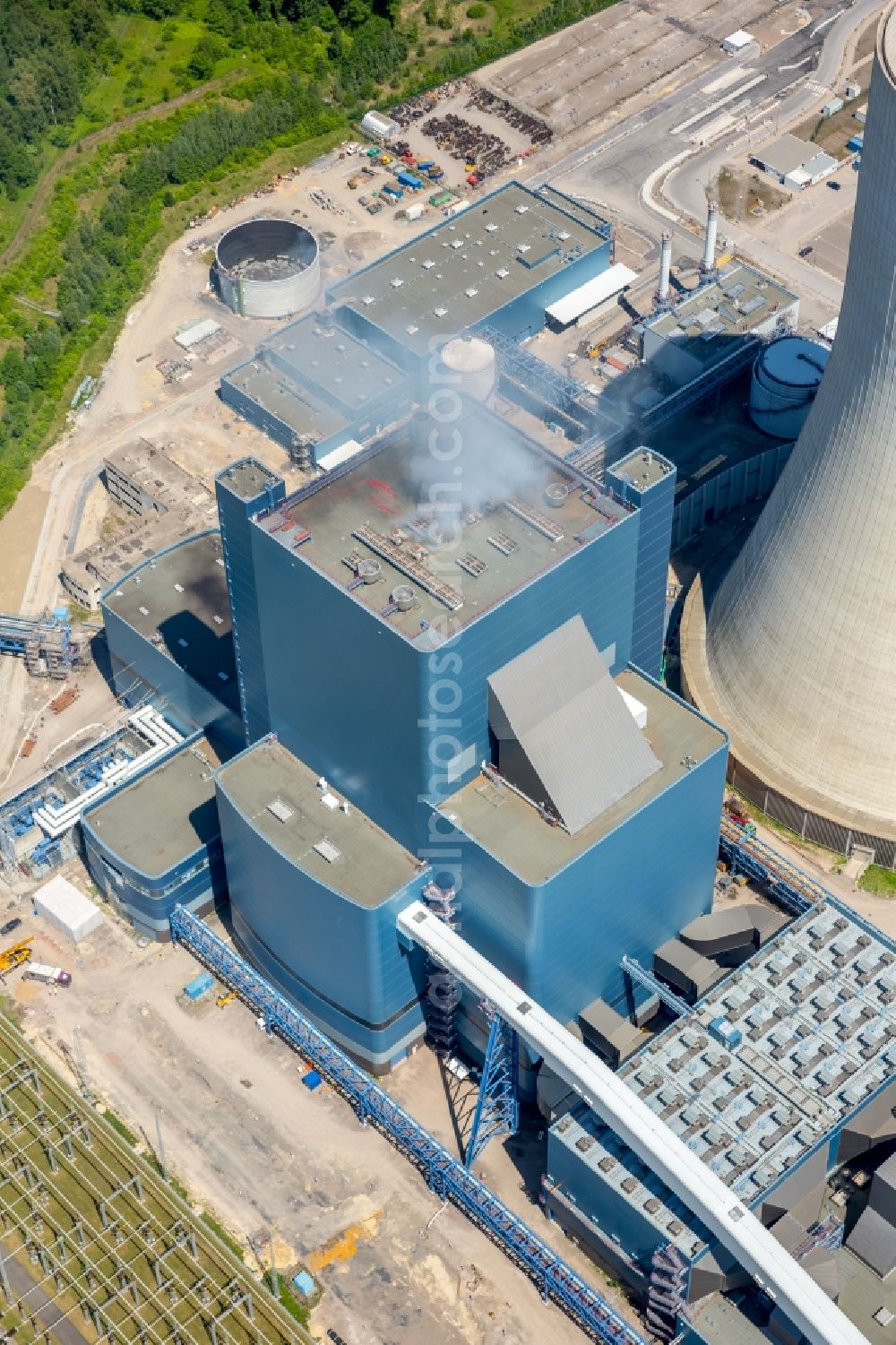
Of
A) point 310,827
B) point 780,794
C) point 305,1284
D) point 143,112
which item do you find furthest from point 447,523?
point 143,112

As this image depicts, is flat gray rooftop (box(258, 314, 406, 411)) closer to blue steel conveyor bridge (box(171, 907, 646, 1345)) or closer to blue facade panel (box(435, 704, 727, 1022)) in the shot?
blue steel conveyor bridge (box(171, 907, 646, 1345))

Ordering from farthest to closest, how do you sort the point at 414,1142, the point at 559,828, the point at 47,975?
the point at 47,975
the point at 414,1142
the point at 559,828

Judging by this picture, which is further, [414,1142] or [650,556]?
[414,1142]

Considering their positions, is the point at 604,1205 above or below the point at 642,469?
below

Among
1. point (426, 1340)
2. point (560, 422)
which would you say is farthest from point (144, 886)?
point (560, 422)

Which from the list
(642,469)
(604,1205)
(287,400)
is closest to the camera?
(604,1205)

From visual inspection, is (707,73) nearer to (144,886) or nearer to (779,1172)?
(144,886)

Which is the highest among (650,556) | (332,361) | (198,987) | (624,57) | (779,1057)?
(650,556)

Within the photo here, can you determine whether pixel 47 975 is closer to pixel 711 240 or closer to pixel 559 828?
pixel 559 828
